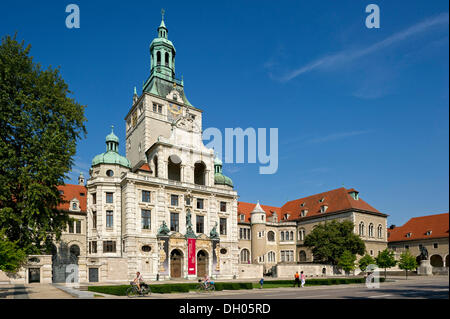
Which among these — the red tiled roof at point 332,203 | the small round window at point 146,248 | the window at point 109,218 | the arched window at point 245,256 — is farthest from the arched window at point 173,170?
the red tiled roof at point 332,203

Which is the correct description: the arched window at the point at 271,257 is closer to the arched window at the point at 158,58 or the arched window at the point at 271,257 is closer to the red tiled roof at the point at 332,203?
the red tiled roof at the point at 332,203

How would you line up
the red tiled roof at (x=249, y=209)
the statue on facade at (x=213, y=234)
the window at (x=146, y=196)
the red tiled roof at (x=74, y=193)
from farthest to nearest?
the red tiled roof at (x=249, y=209) → the red tiled roof at (x=74, y=193) → the statue on facade at (x=213, y=234) → the window at (x=146, y=196)

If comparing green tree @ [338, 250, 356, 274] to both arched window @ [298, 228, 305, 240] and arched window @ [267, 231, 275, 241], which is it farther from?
arched window @ [267, 231, 275, 241]

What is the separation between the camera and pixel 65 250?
55438 mm

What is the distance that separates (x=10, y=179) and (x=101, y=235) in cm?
1968

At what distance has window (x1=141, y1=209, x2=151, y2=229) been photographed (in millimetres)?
51375

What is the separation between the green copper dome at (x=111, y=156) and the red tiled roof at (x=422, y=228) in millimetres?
59734

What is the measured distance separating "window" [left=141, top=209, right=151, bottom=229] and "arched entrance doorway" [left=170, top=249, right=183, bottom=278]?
5400mm

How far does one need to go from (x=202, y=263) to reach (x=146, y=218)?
445 inches

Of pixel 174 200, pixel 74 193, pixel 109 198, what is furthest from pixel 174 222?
pixel 74 193

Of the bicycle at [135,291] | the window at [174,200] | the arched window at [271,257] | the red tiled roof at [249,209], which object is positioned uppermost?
the window at [174,200]

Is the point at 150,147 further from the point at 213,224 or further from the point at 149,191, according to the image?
the point at 213,224

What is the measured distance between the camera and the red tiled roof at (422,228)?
7162 cm

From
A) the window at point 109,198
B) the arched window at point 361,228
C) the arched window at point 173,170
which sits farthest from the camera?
the arched window at point 361,228
